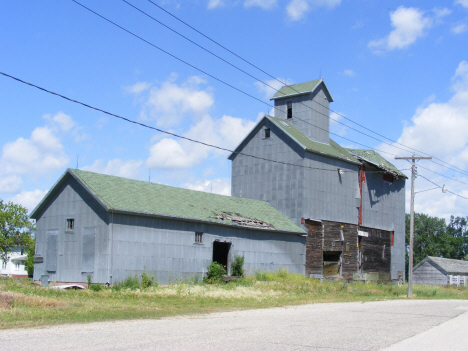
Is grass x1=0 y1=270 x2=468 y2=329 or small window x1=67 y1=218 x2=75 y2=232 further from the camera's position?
small window x1=67 y1=218 x2=75 y2=232

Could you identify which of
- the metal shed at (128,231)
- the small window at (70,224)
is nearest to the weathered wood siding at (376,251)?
the metal shed at (128,231)

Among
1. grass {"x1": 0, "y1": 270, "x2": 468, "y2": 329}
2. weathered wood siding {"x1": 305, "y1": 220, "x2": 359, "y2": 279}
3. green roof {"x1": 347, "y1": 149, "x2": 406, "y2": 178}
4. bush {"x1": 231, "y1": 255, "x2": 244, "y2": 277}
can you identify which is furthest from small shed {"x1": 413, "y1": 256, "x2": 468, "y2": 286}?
bush {"x1": 231, "y1": 255, "x2": 244, "y2": 277}

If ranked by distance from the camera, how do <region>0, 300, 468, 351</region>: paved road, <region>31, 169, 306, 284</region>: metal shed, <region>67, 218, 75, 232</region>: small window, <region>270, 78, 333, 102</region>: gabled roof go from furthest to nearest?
<region>270, 78, 333, 102</region>: gabled roof
<region>67, 218, 75, 232</region>: small window
<region>31, 169, 306, 284</region>: metal shed
<region>0, 300, 468, 351</region>: paved road

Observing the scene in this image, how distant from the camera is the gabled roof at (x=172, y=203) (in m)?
28.1

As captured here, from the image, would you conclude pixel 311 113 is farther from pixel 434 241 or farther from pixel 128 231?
pixel 434 241

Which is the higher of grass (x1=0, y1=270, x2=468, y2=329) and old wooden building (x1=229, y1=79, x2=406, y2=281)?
old wooden building (x1=229, y1=79, x2=406, y2=281)

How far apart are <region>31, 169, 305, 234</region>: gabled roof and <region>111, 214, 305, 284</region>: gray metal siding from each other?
1.79 feet

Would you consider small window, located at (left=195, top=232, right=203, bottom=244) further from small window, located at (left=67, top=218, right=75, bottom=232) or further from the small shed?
the small shed

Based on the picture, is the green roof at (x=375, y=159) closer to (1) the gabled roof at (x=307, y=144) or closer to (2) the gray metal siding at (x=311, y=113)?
(1) the gabled roof at (x=307, y=144)

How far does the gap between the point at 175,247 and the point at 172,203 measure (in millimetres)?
3059

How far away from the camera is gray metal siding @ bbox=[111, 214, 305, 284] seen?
89.2 ft

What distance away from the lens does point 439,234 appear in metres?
104

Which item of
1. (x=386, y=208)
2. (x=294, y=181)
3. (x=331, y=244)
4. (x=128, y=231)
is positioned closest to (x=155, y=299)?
(x=128, y=231)

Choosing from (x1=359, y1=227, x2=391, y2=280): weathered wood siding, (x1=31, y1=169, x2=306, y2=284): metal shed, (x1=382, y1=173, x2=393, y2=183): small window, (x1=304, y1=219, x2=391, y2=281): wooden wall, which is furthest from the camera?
(x1=382, y1=173, x2=393, y2=183): small window
